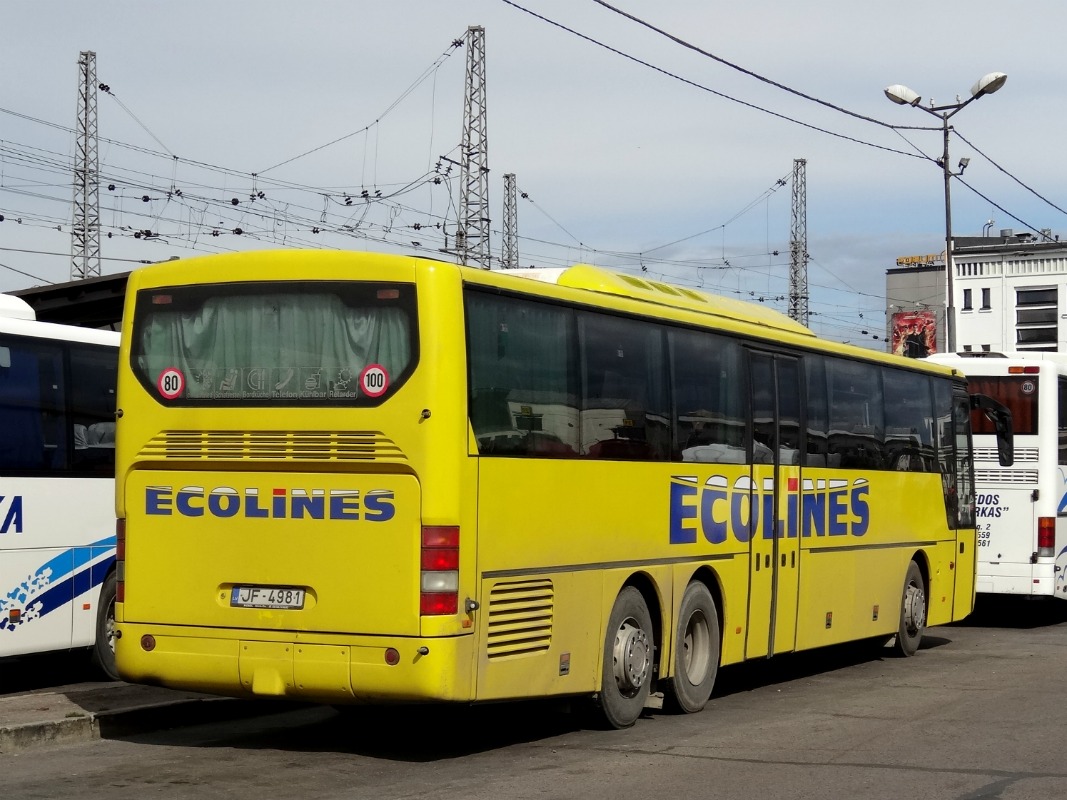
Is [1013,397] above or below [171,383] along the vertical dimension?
above

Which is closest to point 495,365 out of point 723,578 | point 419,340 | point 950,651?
point 419,340

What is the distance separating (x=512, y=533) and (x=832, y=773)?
2.39 m

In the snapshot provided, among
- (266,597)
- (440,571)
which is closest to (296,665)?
(266,597)

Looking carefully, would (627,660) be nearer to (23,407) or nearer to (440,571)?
(440,571)

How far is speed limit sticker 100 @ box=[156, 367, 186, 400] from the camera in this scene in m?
10.2

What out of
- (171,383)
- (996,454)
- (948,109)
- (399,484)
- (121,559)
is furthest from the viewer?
(948,109)

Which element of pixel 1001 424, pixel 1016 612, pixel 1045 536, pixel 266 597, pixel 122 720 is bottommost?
pixel 1016 612

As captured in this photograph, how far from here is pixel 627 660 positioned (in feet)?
37.2

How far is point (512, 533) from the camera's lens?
10.0 metres

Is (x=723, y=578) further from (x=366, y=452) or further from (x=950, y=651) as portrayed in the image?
(x=950, y=651)

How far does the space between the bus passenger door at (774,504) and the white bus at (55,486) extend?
213 inches

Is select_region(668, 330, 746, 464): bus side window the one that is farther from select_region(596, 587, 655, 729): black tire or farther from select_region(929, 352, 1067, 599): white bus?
select_region(929, 352, 1067, 599): white bus

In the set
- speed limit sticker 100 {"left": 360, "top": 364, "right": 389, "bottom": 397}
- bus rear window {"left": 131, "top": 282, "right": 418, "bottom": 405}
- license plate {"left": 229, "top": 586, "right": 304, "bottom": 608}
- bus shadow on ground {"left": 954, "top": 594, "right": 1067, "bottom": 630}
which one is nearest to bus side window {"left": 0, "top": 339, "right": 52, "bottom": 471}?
bus rear window {"left": 131, "top": 282, "right": 418, "bottom": 405}

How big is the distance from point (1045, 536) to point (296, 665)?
42.8 feet
